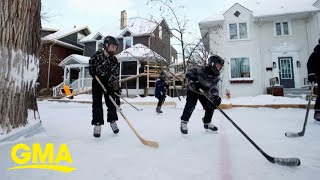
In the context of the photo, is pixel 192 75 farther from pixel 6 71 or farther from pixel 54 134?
pixel 6 71

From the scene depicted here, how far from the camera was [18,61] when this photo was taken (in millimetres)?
3086

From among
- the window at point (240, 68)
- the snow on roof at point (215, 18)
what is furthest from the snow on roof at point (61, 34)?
the window at point (240, 68)

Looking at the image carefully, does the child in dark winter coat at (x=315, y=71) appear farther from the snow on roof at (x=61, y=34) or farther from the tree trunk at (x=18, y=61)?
the snow on roof at (x=61, y=34)

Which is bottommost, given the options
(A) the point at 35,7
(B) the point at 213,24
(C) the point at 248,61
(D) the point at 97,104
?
(D) the point at 97,104

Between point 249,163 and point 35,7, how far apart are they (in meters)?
3.65

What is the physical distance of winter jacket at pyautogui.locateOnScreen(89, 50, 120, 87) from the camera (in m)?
3.44

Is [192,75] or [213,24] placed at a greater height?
[213,24]

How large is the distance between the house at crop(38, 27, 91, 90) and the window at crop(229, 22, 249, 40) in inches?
716

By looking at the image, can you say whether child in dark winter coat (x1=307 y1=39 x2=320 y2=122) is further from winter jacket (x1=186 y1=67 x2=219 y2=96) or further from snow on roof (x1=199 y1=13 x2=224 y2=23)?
snow on roof (x1=199 y1=13 x2=224 y2=23)

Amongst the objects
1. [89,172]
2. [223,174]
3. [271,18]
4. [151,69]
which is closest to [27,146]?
[89,172]

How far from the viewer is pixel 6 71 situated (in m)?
2.90

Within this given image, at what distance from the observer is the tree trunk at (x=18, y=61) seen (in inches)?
113

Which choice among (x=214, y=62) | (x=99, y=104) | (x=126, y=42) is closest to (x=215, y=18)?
(x=126, y=42)

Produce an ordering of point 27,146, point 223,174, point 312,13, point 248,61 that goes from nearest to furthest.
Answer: point 223,174, point 27,146, point 312,13, point 248,61
